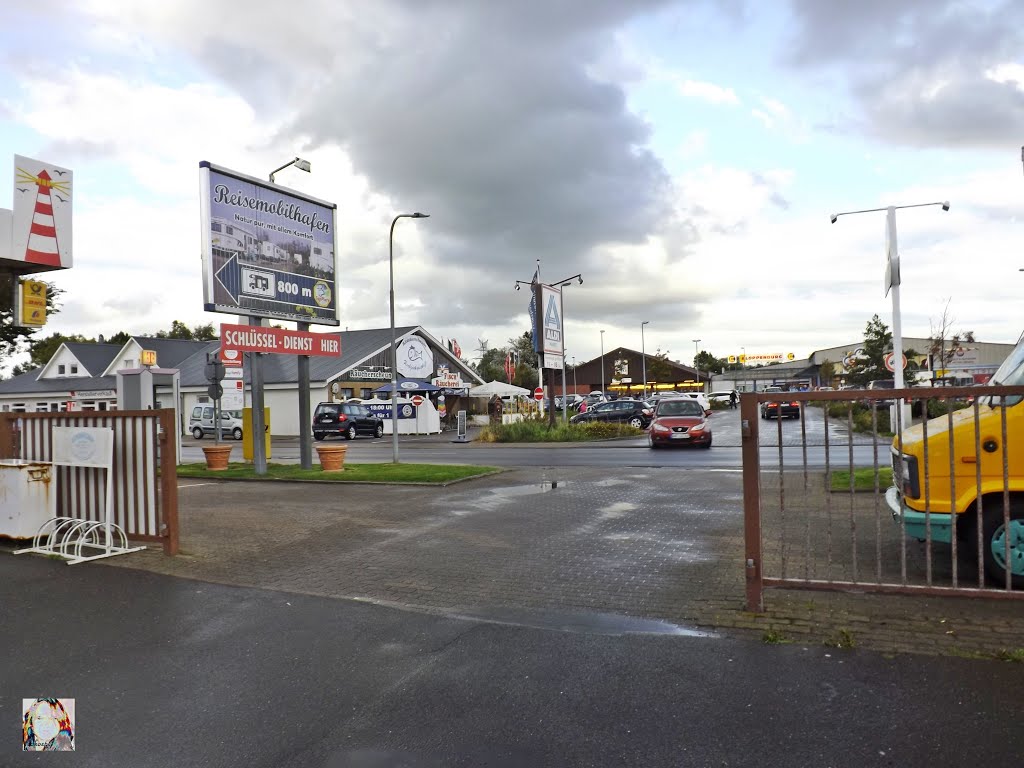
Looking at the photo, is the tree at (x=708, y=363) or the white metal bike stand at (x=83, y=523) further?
the tree at (x=708, y=363)

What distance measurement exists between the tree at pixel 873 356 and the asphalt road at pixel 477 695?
44.9 m

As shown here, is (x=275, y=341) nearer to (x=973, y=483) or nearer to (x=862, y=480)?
(x=862, y=480)

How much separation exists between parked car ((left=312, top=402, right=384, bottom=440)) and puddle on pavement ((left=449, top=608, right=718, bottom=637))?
32.6m

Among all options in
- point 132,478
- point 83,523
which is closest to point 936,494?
point 132,478

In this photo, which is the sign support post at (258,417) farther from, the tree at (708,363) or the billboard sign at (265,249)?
the tree at (708,363)

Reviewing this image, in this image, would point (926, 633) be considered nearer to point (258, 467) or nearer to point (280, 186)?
point (258, 467)

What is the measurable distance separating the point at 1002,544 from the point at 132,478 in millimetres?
8376

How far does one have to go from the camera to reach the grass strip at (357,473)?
15736 mm

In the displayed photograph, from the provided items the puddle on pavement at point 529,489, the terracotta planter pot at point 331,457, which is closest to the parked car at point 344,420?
the terracotta planter pot at point 331,457

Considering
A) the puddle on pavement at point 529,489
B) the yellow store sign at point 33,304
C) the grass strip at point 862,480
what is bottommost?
the puddle on pavement at point 529,489

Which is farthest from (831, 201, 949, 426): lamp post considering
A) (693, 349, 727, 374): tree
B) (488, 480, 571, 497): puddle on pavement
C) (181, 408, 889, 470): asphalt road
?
(693, 349, 727, 374): tree

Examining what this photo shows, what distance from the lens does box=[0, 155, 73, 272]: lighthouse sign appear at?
355 inches

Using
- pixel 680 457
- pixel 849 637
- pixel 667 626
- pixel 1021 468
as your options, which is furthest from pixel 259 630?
pixel 680 457

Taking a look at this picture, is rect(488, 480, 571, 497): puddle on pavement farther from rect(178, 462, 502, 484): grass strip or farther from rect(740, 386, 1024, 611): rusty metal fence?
rect(740, 386, 1024, 611): rusty metal fence
